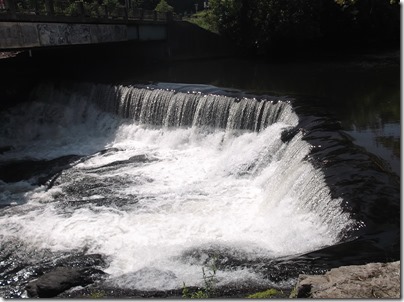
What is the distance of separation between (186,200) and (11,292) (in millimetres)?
5149

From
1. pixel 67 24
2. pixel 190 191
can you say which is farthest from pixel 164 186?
pixel 67 24

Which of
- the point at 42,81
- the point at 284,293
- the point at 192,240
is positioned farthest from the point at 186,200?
the point at 42,81

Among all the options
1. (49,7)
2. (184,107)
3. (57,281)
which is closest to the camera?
(57,281)

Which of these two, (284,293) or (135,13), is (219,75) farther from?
(284,293)

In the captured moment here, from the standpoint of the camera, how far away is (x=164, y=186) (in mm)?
13359

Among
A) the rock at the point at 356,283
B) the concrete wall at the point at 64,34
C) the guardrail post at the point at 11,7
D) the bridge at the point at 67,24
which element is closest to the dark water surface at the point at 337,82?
the concrete wall at the point at 64,34

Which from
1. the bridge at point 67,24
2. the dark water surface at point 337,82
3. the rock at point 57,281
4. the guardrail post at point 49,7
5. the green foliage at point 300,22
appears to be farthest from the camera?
the green foliage at point 300,22

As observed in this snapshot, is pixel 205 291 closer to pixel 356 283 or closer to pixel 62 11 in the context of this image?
pixel 356 283

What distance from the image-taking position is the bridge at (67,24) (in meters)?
19.6

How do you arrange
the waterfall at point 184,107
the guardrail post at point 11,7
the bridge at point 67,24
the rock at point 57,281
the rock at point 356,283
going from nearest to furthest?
the rock at point 356,283, the rock at point 57,281, the waterfall at point 184,107, the guardrail post at point 11,7, the bridge at point 67,24

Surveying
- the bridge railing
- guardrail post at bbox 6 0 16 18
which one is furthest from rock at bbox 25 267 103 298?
guardrail post at bbox 6 0 16 18

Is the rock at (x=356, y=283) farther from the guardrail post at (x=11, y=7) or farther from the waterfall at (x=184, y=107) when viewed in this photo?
the guardrail post at (x=11, y=7)

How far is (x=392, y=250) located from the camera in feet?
24.3

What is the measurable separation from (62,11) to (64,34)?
121 cm
